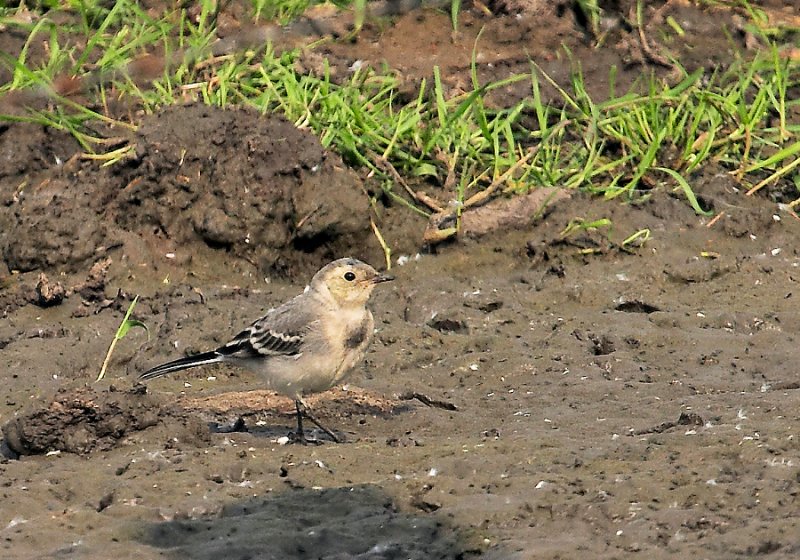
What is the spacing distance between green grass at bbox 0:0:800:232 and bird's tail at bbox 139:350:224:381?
98.3 inches

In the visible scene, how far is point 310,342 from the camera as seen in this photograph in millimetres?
7215

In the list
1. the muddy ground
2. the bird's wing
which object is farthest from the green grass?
the bird's wing

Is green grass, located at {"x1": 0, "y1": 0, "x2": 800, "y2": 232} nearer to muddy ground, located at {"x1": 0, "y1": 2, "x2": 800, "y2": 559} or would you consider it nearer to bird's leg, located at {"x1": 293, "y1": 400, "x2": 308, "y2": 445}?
muddy ground, located at {"x1": 0, "y1": 2, "x2": 800, "y2": 559}

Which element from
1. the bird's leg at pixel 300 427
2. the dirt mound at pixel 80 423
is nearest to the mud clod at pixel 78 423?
the dirt mound at pixel 80 423

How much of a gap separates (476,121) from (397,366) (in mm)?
2890

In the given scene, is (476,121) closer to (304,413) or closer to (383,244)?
(383,244)

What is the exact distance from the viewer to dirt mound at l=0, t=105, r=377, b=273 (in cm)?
924

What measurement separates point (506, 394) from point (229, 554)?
2500mm

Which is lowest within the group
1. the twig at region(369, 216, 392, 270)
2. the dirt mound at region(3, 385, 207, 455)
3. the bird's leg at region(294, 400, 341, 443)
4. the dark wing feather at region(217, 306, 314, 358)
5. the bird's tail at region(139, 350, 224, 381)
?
the twig at region(369, 216, 392, 270)

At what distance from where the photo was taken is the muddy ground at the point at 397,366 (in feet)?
17.3

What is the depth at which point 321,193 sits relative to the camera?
934 cm

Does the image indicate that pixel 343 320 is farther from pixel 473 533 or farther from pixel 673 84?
pixel 673 84

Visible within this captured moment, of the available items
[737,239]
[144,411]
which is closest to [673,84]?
[737,239]

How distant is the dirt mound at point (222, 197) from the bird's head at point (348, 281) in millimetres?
1746
